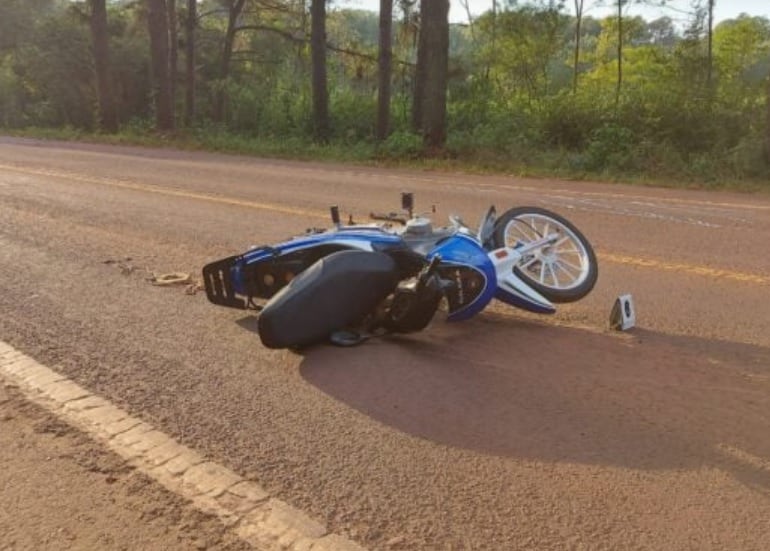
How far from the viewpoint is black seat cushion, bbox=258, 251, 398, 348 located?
406 centimetres

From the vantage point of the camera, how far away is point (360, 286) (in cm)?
417

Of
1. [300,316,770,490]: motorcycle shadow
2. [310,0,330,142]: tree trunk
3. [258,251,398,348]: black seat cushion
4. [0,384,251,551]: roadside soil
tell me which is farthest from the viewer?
[310,0,330,142]: tree trunk

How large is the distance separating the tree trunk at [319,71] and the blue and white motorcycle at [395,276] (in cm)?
1822

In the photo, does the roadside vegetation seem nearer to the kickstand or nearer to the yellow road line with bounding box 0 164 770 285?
the yellow road line with bounding box 0 164 770 285

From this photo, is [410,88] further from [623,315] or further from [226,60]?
[623,315]

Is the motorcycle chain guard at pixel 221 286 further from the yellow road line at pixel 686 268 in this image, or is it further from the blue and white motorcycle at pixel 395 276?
the yellow road line at pixel 686 268

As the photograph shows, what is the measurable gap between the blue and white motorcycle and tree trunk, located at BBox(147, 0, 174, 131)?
22.2 metres

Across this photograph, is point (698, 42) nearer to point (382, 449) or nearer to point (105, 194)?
point (105, 194)

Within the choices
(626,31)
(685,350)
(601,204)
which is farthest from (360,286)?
(626,31)

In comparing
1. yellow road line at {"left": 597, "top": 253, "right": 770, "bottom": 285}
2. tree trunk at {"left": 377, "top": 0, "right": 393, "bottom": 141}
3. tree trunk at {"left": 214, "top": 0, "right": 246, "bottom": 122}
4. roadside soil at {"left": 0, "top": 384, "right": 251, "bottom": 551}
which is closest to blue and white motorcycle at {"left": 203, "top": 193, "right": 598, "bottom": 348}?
roadside soil at {"left": 0, "top": 384, "right": 251, "bottom": 551}

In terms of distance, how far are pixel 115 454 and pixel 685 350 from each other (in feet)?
9.63

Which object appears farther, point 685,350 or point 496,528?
point 685,350

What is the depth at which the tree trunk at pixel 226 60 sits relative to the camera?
31.3 metres

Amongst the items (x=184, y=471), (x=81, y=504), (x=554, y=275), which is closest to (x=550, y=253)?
(x=554, y=275)
